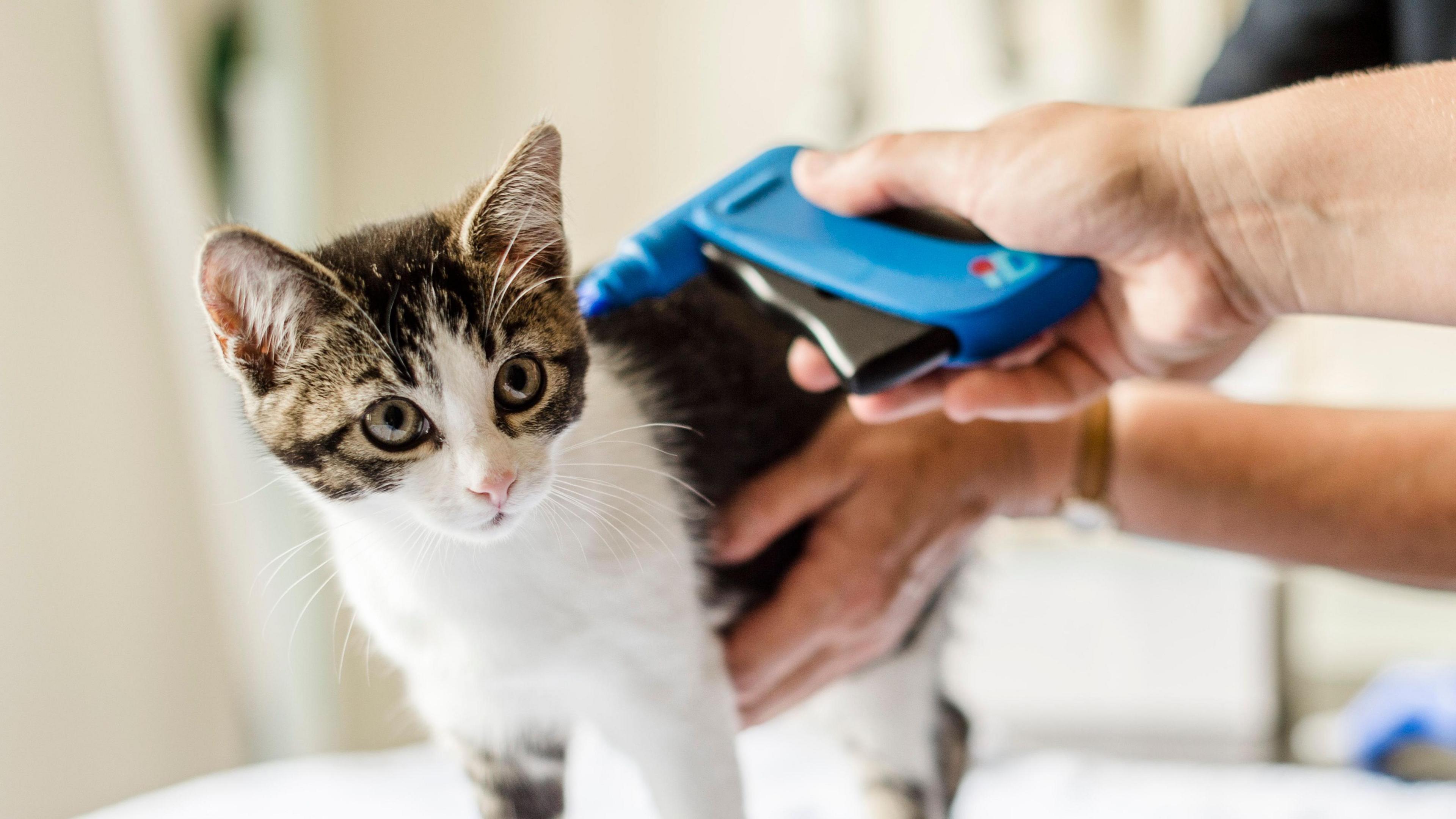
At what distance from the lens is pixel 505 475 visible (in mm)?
623

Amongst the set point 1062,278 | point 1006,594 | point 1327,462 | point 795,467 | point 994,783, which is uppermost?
point 1062,278

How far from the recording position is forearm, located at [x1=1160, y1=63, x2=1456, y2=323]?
64 centimetres

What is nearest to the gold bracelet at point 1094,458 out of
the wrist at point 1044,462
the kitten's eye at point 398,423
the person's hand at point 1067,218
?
the wrist at point 1044,462

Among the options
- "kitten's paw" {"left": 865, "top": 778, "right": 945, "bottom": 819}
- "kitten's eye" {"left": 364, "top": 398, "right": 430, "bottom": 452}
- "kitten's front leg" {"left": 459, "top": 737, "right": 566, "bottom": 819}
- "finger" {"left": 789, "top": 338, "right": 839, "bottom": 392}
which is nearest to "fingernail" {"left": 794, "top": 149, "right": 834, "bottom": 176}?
"finger" {"left": 789, "top": 338, "right": 839, "bottom": 392}

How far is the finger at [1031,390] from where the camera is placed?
33.7 inches

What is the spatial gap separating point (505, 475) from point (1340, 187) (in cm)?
56

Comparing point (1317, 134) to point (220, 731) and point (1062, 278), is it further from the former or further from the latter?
point (220, 731)

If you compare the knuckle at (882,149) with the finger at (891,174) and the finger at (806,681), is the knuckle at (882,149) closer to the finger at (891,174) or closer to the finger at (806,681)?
the finger at (891,174)

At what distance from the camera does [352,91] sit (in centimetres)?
158

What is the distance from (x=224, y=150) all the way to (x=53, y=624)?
0.66 m

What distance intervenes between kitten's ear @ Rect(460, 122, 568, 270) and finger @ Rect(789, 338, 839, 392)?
8.6 inches

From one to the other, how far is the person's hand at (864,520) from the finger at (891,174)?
0.25m

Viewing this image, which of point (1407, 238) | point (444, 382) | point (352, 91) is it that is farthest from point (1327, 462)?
point (352, 91)

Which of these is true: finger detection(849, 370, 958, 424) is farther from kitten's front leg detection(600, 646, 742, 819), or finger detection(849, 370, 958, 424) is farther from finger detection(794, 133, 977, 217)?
kitten's front leg detection(600, 646, 742, 819)
